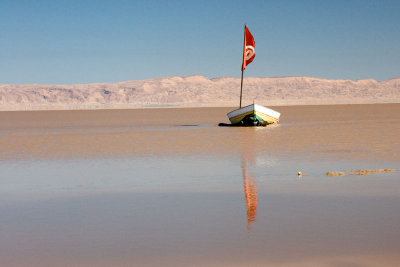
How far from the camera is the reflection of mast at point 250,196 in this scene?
29.4ft

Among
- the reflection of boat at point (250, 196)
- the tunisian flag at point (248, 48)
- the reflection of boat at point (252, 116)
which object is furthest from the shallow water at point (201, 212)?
the tunisian flag at point (248, 48)

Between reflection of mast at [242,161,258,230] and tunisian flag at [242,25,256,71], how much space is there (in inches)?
989

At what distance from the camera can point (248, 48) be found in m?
39.4

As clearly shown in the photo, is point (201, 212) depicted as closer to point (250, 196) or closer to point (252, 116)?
point (250, 196)

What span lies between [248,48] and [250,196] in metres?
29.4

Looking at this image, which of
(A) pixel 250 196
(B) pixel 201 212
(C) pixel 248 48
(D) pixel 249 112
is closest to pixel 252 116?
(D) pixel 249 112

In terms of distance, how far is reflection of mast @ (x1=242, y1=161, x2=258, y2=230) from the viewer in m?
8.96

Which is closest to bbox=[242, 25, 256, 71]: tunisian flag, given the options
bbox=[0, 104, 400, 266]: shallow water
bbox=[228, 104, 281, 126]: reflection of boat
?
bbox=[228, 104, 281, 126]: reflection of boat

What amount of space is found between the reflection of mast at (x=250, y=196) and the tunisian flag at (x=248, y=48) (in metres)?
25.1

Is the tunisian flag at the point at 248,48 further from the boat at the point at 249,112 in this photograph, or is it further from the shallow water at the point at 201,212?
the shallow water at the point at 201,212

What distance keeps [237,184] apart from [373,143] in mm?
11598

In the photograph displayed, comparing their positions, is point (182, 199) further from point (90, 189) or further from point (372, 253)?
point (372, 253)

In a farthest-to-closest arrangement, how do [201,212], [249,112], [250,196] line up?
[249,112] < [250,196] < [201,212]

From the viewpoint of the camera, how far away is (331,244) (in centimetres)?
729
